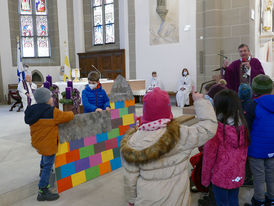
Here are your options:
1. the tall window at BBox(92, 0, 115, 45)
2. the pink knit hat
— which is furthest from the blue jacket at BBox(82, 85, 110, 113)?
the tall window at BBox(92, 0, 115, 45)

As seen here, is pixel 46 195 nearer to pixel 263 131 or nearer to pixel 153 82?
pixel 263 131

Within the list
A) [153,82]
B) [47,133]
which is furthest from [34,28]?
[47,133]

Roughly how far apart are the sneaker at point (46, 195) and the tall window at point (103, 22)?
32.7ft

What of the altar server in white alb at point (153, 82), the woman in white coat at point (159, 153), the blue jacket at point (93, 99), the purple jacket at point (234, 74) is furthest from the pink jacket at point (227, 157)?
the altar server in white alb at point (153, 82)

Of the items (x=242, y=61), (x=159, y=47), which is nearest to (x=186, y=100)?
(x=159, y=47)

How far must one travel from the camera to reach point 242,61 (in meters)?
4.09

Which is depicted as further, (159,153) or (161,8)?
(161,8)

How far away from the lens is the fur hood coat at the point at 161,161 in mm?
1429

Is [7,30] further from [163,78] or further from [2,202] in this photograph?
[2,202]

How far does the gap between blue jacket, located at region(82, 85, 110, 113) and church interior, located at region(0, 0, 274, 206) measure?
13 mm

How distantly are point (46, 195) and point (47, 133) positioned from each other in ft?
2.06

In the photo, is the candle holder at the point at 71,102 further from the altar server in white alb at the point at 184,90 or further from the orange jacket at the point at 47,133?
the altar server in white alb at the point at 184,90

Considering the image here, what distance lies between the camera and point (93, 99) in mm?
3484

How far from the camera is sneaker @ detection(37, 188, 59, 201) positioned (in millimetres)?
2674
